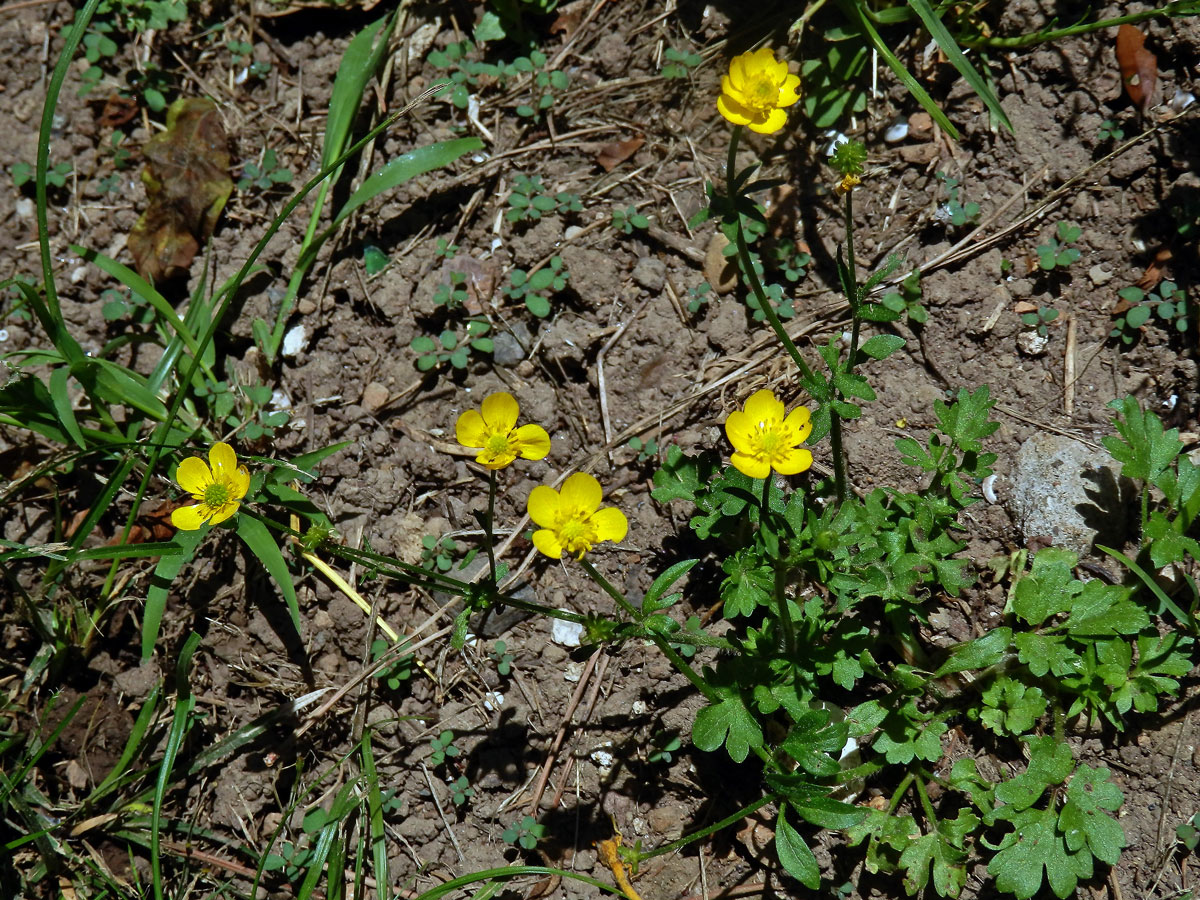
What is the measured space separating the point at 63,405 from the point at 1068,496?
150 inches

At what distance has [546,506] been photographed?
8.88ft

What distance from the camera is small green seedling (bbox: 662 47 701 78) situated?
371 cm

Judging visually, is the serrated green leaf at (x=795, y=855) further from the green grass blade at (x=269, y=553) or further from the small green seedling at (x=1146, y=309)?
the small green seedling at (x=1146, y=309)

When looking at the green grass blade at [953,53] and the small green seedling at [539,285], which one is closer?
the green grass blade at [953,53]

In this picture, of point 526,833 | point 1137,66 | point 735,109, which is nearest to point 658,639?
point 526,833

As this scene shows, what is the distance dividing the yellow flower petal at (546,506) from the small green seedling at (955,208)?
201cm

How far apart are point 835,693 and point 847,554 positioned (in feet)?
1.84

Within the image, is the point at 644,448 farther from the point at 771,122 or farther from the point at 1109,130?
the point at 1109,130

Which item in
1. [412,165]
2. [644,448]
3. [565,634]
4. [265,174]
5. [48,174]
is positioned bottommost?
[565,634]

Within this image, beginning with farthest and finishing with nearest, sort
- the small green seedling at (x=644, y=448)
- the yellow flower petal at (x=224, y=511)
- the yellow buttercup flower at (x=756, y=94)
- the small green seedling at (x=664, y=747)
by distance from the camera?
the small green seedling at (x=644, y=448), the small green seedling at (x=664, y=747), the yellow flower petal at (x=224, y=511), the yellow buttercup flower at (x=756, y=94)

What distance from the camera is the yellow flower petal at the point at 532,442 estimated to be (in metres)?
2.76

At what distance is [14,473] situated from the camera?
3732 mm

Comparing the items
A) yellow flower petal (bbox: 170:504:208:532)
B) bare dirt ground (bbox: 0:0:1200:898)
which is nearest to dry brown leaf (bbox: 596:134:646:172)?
bare dirt ground (bbox: 0:0:1200:898)

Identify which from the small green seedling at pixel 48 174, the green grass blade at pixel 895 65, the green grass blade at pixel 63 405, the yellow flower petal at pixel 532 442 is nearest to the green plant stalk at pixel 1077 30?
the green grass blade at pixel 895 65
